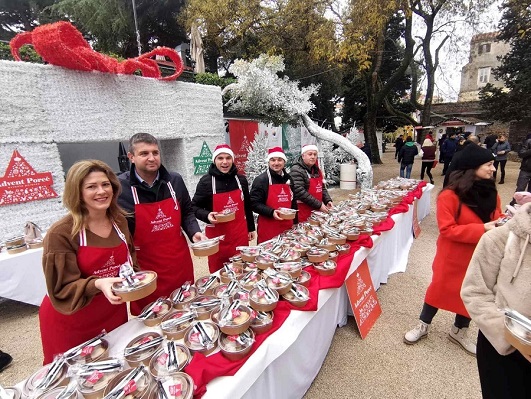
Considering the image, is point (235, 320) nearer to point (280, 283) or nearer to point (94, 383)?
point (280, 283)

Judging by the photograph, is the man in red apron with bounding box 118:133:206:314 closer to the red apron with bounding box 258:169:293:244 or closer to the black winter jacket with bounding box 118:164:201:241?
the black winter jacket with bounding box 118:164:201:241

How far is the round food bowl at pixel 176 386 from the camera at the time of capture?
3.22ft

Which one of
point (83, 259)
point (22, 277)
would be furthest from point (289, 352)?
point (22, 277)

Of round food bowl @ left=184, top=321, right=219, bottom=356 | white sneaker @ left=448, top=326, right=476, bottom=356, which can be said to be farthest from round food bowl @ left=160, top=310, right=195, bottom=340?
white sneaker @ left=448, top=326, right=476, bottom=356

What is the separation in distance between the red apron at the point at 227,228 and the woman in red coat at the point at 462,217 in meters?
1.80

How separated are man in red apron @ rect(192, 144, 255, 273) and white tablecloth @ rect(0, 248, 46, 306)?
6.71 feet

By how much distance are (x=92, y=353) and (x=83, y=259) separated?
0.47 m

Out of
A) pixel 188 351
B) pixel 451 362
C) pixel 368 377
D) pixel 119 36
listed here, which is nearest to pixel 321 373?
pixel 368 377

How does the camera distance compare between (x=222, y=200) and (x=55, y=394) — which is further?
(x=222, y=200)

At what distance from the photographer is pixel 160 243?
79.4 inches

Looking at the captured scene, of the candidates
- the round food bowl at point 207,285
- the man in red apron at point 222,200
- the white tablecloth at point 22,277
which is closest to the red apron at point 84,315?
the round food bowl at point 207,285

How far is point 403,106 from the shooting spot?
20672 millimetres

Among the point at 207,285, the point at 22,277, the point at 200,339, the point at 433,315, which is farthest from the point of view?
the point at 22,277

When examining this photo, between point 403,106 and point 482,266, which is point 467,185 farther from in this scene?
point 403,106
